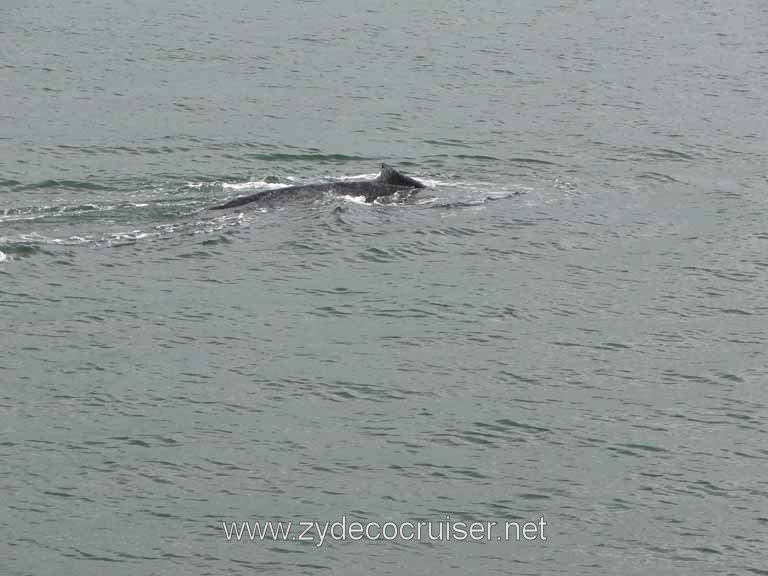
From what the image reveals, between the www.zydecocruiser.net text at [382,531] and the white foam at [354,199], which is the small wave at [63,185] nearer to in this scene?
the white foam at [354,199]

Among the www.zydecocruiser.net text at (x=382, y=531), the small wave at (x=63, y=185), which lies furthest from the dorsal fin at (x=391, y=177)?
the www.zydecocruiser.net text at (x=382, y=531)

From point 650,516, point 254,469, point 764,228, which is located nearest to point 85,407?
point 254,469

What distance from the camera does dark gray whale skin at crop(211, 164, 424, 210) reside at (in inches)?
1177

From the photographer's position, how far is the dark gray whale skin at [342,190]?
2991cm

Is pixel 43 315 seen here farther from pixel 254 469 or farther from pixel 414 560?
pixel 414 560

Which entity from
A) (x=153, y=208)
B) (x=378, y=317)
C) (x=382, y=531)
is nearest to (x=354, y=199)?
(x=153, y=208)

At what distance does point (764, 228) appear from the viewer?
102 feet

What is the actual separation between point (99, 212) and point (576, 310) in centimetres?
991

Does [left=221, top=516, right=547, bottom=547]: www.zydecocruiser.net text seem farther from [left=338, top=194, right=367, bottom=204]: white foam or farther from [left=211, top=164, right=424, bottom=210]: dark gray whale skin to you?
[left=338, top=194, right=367, bottom=204]: white foam

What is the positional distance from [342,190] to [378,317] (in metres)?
6.40

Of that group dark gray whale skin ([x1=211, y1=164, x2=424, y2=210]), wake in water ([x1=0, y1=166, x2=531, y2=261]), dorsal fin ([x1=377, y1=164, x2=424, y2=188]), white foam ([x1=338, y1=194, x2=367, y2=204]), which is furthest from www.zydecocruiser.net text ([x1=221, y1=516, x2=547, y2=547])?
dorsal fin ([x1=377, y1=164, x2=424, y2=188])

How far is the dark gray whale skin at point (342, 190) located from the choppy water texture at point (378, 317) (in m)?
0.43

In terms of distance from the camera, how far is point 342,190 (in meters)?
30.9

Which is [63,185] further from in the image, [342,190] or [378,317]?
[378,317]
